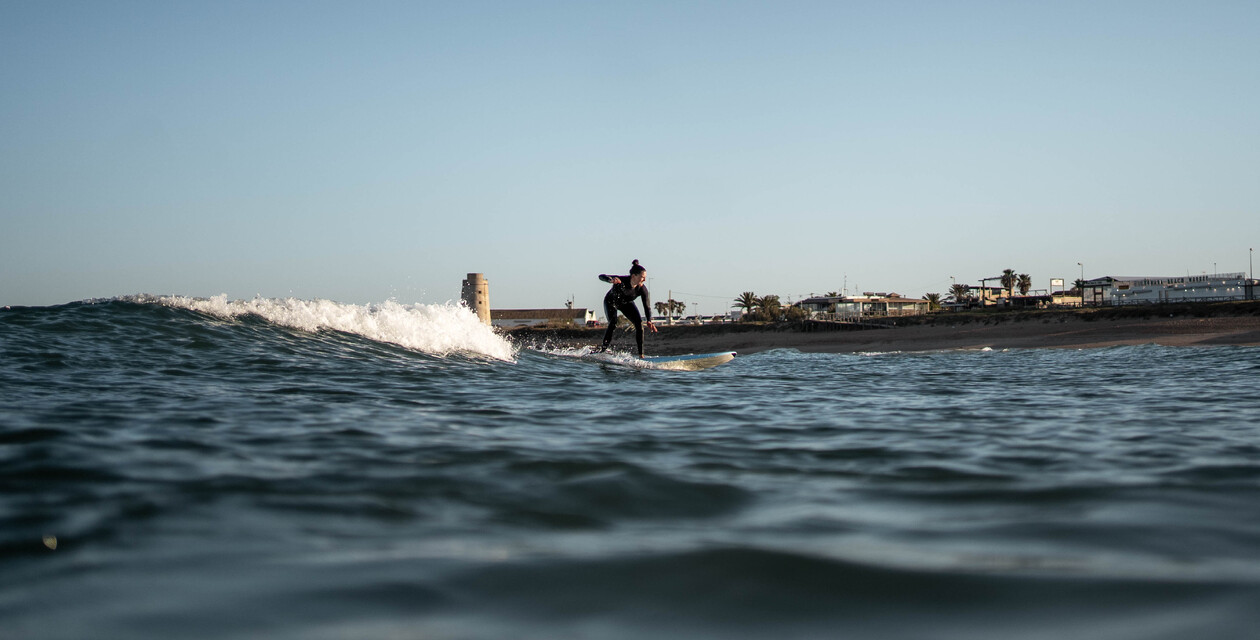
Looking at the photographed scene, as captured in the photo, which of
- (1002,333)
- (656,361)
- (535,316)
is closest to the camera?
(656,361)

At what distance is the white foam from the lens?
14320 millimetres

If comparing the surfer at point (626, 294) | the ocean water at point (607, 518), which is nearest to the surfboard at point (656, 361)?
the surfer at point (626, 294)

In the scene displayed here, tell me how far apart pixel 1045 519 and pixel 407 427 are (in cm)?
424

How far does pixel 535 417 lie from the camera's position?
6.59 metres

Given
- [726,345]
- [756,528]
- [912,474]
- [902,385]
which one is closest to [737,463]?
[912,474]

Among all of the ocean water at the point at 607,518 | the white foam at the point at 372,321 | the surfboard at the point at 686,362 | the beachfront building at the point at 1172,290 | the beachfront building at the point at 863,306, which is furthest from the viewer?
the beachfront building at the point at 863,306

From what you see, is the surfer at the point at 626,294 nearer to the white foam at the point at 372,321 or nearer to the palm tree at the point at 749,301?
the white foam at the point at 372,321

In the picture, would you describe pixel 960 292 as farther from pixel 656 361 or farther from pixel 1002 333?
pixel 656 361

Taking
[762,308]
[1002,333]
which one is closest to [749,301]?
[762,308]

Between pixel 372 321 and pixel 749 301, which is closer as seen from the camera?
pixel 372 321

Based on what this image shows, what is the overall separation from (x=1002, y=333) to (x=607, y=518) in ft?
149

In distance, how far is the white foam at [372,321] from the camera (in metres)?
14.3

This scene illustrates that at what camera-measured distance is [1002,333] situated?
141 ft

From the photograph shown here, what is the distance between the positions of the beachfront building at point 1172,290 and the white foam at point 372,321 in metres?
61.9
